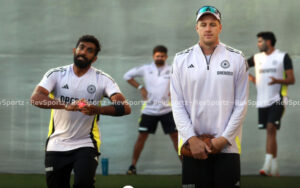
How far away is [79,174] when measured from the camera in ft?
17.1

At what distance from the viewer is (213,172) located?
4.28 m

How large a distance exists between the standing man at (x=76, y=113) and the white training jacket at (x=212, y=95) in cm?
108

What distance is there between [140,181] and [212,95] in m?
5.01

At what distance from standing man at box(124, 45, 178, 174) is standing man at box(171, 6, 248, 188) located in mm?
5379

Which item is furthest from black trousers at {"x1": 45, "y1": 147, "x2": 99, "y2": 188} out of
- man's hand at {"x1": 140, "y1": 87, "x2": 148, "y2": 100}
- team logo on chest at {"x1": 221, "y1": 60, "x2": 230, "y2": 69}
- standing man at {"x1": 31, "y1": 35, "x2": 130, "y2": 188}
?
man's hand at {"x1": 140, "y1": 87, "x2": 148, "y2": 100}

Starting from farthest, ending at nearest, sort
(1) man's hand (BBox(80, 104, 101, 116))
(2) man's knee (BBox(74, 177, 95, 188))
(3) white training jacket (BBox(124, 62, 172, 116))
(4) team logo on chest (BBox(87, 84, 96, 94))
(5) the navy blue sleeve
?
(3) white training jacket (BBox(124, 62, 172, 116)) < (5) the navy blue sleeve < (4) team logo on chest (BBox(87, 84, 96, 94)) < (2) man's knee (BBox(74, 177, 95, 188)) < (1) man's hand (BBox(80, 104, 101, 116))

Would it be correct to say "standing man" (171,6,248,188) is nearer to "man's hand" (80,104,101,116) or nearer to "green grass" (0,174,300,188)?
"man's hand" (80,104,101,116)

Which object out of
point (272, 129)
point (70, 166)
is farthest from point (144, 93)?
point (70, 166)

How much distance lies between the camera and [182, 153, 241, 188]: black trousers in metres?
4.21

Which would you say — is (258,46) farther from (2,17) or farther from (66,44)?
(2,17)

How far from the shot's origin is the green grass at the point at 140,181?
8.49 m

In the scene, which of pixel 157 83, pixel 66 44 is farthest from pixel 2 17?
pixel 157 83

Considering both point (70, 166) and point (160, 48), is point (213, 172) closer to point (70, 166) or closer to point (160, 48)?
point (70, 166)

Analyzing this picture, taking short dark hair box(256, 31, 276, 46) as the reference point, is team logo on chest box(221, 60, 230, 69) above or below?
below
